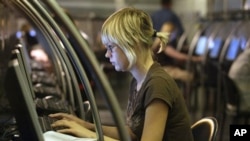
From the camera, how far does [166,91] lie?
5.77ft

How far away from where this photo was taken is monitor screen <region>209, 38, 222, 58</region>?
6.37 meters

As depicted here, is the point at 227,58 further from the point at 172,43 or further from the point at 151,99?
the point at 151,99

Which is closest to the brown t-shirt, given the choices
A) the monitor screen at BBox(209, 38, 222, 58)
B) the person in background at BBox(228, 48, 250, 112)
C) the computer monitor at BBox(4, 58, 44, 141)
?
the computer monitor at BBox(4, 58, 44, 141)

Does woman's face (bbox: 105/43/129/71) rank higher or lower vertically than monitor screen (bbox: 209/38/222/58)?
lower

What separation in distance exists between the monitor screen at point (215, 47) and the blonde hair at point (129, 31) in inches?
182

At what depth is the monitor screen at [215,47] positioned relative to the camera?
637 centimetres

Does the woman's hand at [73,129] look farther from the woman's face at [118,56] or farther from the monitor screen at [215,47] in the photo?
the monitor screen at [215,47]

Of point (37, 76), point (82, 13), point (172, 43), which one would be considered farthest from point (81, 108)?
point (82, 13)

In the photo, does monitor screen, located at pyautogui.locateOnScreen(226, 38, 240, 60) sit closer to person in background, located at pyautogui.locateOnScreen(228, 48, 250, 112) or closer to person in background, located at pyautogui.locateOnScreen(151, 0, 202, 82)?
person in background, located at pyautogui.locateOnScreen(151, 0, 202, 82)

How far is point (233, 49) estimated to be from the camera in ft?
19.2

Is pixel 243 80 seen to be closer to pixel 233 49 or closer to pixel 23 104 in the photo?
pixel 233 49

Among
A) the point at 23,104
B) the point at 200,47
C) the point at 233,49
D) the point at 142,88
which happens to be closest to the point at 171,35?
the point at 233,49

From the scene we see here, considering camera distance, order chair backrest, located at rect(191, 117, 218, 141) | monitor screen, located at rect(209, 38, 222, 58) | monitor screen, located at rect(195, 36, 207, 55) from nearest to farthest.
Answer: chair backrest, located at rect(191, 117, 218, 141) → monitor screen, located at rect(209, 38, 222, 58) → monitor screen, located at rect(195, 36, 207, 55)

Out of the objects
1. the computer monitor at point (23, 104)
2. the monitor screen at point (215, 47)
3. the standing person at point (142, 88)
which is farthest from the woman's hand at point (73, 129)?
the monitor screen at point (215, 47)
